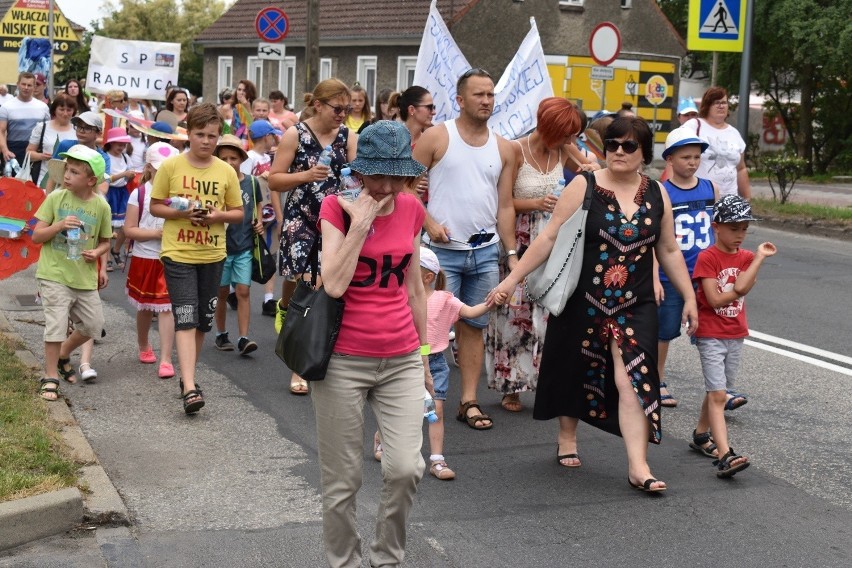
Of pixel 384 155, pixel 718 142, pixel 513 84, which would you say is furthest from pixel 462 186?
pixel 718 142

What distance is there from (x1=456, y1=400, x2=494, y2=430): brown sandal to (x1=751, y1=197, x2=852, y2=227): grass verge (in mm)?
12751

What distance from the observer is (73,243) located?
7.75m

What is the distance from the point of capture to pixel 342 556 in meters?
4.66

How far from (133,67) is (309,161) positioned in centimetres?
1400

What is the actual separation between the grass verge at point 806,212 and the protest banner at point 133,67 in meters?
10.0

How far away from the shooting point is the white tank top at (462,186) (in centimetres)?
721

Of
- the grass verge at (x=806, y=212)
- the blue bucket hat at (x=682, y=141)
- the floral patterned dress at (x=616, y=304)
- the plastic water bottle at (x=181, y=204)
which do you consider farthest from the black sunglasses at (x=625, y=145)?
the grass verge at (x=806, y=212)

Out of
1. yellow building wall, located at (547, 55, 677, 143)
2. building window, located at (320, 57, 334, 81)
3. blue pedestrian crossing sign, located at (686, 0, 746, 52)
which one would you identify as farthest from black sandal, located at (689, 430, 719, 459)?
building window, located at (320, 57, 334, 81)

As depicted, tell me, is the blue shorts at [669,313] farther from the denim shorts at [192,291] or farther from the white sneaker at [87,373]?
the white sneaker at [87,373]

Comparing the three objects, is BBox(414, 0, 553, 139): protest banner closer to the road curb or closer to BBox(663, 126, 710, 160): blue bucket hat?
BBox(663, 126, 710, 160): blue bucket hat

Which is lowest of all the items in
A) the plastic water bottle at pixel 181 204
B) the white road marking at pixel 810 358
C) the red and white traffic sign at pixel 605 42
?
the white road marking at pixel 810 358

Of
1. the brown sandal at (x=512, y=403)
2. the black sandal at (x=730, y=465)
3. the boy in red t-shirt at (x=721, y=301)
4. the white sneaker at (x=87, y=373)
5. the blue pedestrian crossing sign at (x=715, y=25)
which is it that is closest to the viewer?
the black sandal at (x=730, y=465)

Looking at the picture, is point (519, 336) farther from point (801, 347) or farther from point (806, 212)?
point (806, 212)

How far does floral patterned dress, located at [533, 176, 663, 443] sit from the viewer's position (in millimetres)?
6129
